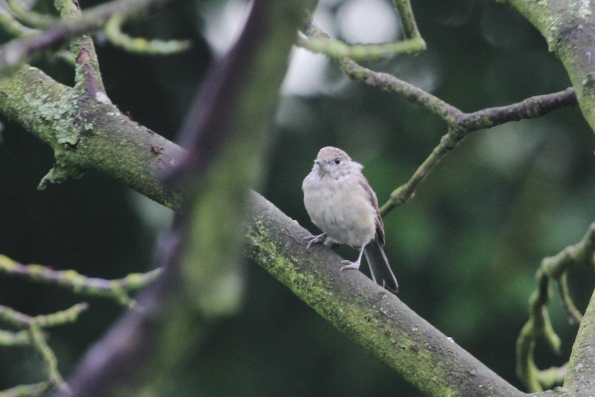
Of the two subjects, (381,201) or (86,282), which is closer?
(86,282)

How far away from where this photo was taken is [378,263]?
5.21m

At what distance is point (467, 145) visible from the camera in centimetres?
665

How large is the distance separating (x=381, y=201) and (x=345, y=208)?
1.37 metres

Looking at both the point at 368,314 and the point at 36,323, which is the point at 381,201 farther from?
the point at 36,323

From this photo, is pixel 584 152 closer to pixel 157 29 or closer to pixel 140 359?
pixel 157 29

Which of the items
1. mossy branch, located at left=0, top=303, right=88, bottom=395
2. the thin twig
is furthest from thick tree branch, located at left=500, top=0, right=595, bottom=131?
mossy branch, located at left=0, top=303, right=88, bottom=395

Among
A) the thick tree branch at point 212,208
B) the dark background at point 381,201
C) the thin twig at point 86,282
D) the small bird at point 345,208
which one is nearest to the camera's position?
the thick tree branch at point 212,208

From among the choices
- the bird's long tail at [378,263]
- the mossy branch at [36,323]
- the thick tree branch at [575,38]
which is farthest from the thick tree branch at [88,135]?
the bird's long tail at [378,263]

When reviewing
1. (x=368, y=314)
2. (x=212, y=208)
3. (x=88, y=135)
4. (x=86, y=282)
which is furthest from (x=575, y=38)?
(x=212, y=208)

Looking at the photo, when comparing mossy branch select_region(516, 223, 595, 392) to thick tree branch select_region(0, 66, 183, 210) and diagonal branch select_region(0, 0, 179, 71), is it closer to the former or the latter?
thick tree branch select_region(0, 66, 183, 210)

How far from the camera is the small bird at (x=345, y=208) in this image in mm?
4801

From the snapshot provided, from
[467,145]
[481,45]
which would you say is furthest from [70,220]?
[481,45]

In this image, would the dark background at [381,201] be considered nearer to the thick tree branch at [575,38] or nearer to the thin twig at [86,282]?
the thick tree branch at [575,38]

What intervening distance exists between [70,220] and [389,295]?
4.61 meters
